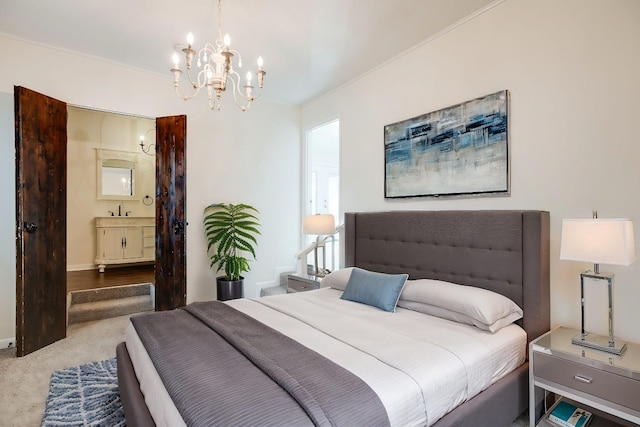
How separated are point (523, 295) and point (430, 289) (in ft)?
1.90

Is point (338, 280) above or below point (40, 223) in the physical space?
below

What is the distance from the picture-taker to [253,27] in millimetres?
2795

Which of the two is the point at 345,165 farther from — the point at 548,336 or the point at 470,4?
the point at 548,336

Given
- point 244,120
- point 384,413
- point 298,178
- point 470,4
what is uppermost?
point 470,4

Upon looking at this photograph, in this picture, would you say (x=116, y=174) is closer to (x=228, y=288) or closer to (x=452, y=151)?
(x=228, y=288)

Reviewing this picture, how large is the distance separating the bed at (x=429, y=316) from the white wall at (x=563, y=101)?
190mm

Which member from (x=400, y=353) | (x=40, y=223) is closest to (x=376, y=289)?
(x=400, y=353)

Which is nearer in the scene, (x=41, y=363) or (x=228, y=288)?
(x=41, y=363)

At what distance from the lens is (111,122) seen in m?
5.81

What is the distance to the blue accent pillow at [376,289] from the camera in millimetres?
2381

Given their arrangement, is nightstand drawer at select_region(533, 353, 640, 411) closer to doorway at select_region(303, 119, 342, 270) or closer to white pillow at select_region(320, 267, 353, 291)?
white pillow at select_region(320, 267, 353, 291)

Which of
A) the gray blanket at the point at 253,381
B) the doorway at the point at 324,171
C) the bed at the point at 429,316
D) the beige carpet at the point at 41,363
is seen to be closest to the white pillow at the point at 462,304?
the bed at the point at 429,316

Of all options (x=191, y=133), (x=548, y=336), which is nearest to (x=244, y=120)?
(x=191, y=133)

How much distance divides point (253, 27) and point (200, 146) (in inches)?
67.0
